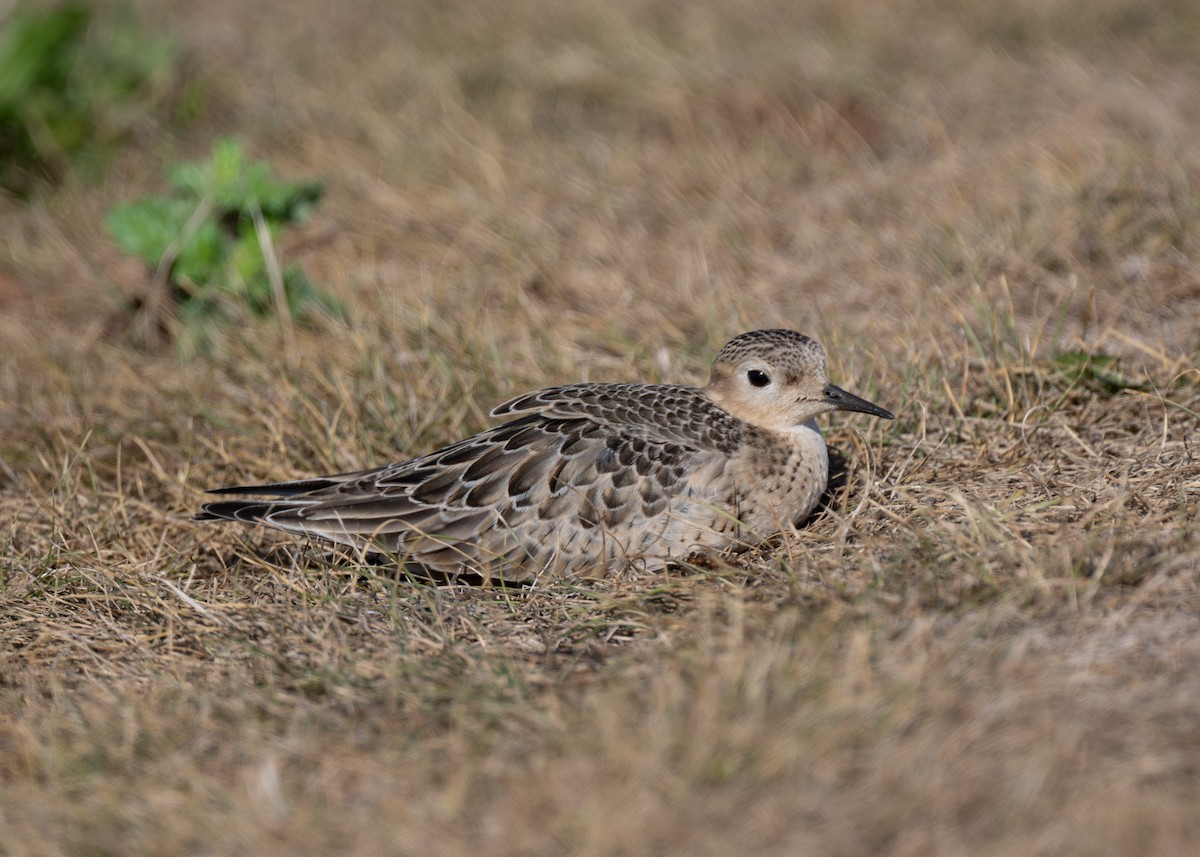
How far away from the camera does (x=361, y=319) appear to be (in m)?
6.18

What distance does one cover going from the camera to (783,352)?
15.5 feet

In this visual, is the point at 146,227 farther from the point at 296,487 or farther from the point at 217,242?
the point at 296,487

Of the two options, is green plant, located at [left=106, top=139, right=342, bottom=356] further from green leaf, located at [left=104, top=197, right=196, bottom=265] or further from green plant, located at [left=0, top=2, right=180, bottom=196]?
green plant, located at [left=0, top=2, right=180, bottom=196]

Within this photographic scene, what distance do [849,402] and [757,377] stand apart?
339mm

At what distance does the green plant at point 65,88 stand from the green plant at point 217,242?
2.40 m

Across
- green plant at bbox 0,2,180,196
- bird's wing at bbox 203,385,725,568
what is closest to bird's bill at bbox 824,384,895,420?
bird's wing at bbox 203,385,725,568

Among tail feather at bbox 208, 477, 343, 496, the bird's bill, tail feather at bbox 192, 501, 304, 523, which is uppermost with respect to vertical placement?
the bird's bill

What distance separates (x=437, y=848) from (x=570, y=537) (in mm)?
1755

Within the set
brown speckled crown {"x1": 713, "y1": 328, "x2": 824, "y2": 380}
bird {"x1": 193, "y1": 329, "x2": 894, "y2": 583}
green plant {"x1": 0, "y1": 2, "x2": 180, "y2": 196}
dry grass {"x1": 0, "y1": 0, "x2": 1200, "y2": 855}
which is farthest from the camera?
green plant {"x1": 0, "y1": 2, "x2": 180, "y2": 196}

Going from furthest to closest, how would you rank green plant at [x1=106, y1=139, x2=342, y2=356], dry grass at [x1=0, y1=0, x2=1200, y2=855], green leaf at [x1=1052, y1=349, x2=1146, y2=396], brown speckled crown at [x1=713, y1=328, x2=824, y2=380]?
green plant at [x1=106, y1=139, x2=342, y2=356] < green leaf at [x1=1052, y1=349, x2=1146, y2=396] < brown speckled crown at [x1=713, y1=328, x2=824, y2=380] < dry grass at [x1=0, y1=0, x2=1200, y2=855]

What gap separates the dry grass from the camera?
3057 mm

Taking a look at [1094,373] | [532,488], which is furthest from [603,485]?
[1094,373]

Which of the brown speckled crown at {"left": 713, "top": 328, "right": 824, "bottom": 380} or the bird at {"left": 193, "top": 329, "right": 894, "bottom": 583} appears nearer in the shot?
Answer: the bird at {"left": 193, "top": 329, "right": 894, "bottom": 583}

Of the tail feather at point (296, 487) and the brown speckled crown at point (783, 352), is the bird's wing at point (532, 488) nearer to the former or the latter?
the tail feather at point (296, 487)
